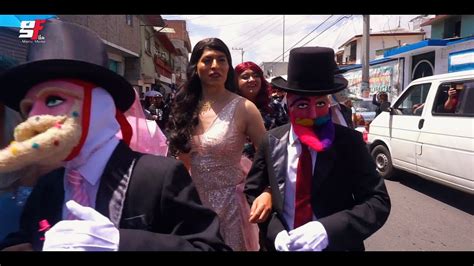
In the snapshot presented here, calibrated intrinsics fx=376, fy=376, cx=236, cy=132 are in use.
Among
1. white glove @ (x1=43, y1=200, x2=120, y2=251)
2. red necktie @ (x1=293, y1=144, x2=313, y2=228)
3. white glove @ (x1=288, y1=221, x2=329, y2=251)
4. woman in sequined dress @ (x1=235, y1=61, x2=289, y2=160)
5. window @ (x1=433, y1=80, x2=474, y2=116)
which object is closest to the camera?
white glove @ (x1=43, y1=200, x2=120, y2=251)

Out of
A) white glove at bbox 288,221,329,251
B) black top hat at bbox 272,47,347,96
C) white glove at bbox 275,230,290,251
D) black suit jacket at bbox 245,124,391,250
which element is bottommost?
white glove at bbox 275,230,290,251

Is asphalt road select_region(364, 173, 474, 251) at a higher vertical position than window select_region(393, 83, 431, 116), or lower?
lower

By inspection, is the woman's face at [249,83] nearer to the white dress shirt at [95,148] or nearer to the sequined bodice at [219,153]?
the sequined bodice at [219,153]

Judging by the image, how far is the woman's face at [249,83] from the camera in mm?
2998

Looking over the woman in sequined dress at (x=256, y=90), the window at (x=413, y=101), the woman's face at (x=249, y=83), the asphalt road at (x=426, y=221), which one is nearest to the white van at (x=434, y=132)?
the window at (x=413, y=101)

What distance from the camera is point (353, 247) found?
55.7 inches

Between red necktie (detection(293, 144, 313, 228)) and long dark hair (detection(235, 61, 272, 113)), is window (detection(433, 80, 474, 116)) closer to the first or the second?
→ long dark hair (detection(235, 61, 272, 113))

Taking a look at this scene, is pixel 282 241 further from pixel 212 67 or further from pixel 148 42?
pixel 148 42

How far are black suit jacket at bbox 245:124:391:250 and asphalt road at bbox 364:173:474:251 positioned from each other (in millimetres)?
2639

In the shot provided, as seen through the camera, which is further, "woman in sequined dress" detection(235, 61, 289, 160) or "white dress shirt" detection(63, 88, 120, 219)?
"woman in sequined dress" detection(235, 61, 289, 160)

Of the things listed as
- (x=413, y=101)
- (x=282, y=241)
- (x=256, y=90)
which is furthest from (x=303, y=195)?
(x=413, y=101)

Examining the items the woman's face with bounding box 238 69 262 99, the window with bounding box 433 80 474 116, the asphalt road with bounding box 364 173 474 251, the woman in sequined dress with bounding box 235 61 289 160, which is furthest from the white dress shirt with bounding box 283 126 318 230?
the window with bounding box 433 80 474 116

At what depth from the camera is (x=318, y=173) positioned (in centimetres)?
150

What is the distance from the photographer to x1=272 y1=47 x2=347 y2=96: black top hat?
158 cm
